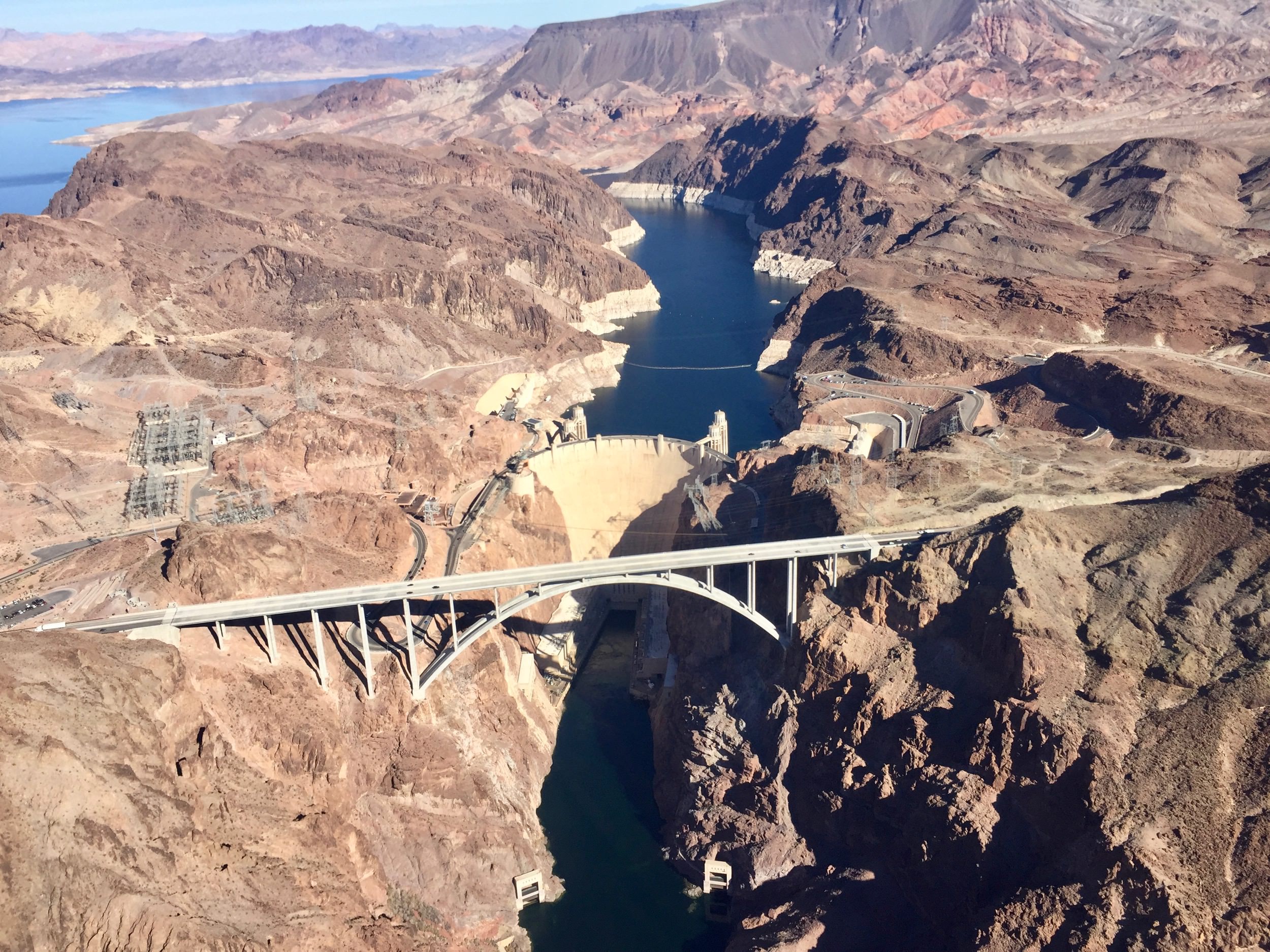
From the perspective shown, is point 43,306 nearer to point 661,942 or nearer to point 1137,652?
point 661,942

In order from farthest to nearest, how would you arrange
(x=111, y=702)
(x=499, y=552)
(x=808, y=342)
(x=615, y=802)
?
(x=808, y=342) < (x=499, y=552) < (x=615, y=802) < (x=111, y=702)

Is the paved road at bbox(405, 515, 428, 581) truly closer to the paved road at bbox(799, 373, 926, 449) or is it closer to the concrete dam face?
the concrete dam face

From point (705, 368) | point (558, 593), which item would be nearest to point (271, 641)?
point (558, 593)

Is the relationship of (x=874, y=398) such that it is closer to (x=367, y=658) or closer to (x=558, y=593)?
(x=558, y=593)

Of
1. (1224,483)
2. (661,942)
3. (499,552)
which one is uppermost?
(1224,483)

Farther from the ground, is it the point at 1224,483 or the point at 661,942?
the point at 1224,483

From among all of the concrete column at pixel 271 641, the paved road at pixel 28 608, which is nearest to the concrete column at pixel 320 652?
the concrete column at pixel 271 641

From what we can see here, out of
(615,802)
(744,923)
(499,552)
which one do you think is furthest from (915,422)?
(744,923)
